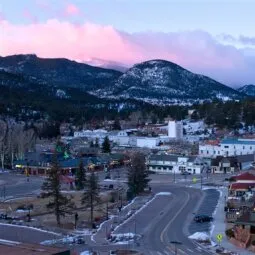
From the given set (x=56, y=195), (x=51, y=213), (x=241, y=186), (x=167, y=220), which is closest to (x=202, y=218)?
(x=167, y=220)

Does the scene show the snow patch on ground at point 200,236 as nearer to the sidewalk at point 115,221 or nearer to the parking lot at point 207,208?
the parking lot at point 207,208

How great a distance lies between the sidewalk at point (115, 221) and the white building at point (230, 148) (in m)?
28.4

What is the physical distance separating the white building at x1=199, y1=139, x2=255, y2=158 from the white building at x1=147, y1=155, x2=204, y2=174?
7.49 metres

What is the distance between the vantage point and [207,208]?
3622 centimetres

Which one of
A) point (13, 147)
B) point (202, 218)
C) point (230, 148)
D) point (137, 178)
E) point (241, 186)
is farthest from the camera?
point (13, 147)

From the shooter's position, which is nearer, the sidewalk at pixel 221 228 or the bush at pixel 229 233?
the sidewalk at pixel 221 228

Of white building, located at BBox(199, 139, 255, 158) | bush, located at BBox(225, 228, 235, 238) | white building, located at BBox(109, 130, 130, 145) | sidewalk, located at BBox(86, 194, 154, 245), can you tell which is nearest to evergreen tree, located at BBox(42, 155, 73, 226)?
sidewalk, located at BBox(86, 194, 154, 245)

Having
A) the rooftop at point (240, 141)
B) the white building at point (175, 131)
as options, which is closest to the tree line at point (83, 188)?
the rooftop at point (240, 141)

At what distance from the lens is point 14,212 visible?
3716 centimetres

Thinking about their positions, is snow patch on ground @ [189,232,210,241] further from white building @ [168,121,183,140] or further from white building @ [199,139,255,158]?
white building @ [168,121,183,140]

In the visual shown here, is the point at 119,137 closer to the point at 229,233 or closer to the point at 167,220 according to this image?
Answer: the point at 167,220

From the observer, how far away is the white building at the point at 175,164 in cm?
6066

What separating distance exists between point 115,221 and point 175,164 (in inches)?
1177

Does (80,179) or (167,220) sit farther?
(80,179)
